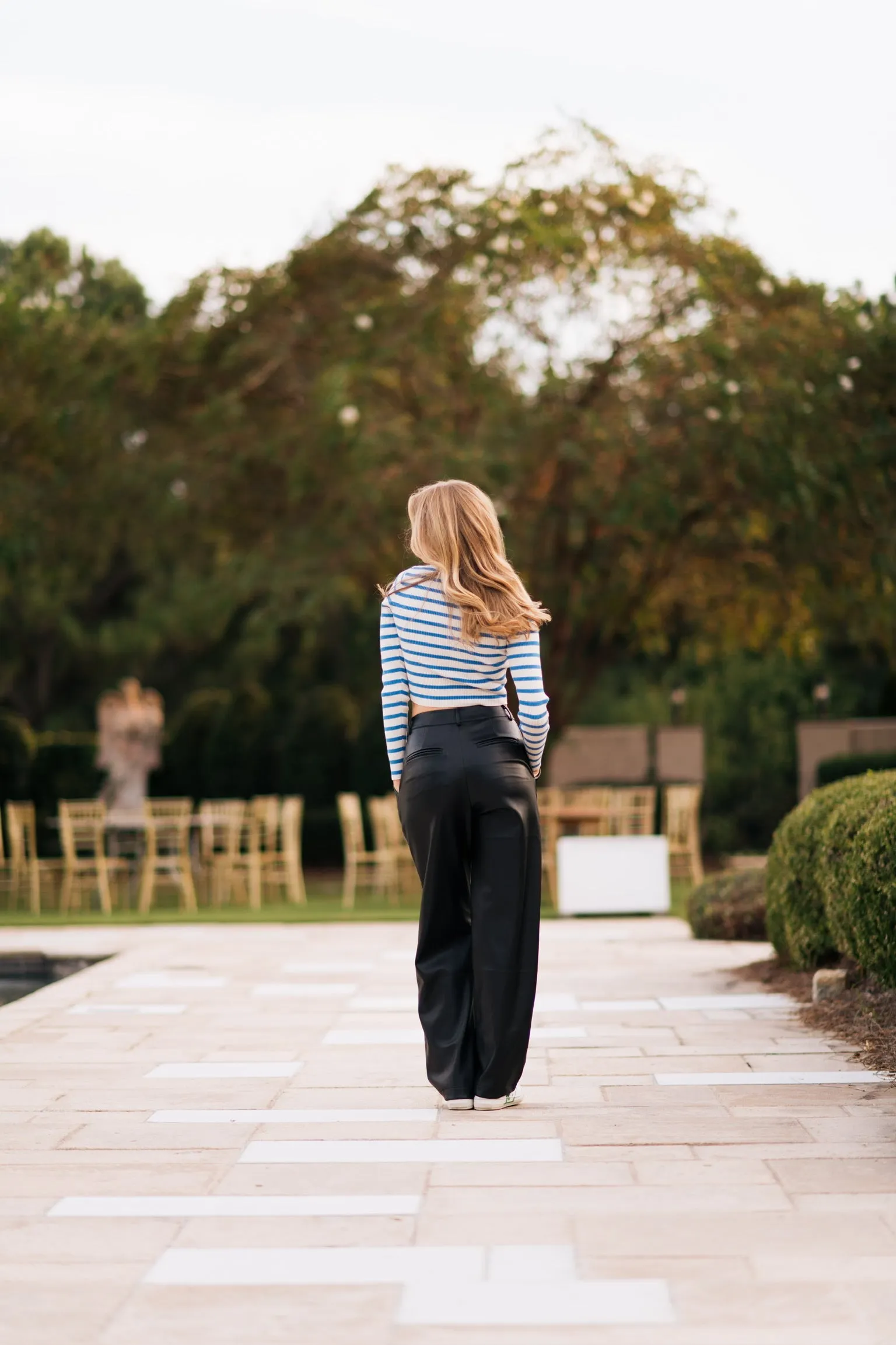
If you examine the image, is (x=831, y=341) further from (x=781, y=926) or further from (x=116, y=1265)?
(x=116, y=1265)

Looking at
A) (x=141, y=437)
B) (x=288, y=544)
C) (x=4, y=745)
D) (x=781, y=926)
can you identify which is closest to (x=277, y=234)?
(x=288, y=544)

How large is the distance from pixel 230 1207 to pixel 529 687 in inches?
64.1

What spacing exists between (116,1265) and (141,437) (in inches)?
678

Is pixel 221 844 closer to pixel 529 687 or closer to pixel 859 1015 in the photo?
pixel 859 1015

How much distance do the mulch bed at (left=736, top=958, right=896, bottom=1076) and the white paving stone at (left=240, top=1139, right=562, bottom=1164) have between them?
58.3 inches

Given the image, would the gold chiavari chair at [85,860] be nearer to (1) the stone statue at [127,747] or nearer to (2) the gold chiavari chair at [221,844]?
(2) the gold chiavari chair at [221,844]

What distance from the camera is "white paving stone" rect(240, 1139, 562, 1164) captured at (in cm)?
396

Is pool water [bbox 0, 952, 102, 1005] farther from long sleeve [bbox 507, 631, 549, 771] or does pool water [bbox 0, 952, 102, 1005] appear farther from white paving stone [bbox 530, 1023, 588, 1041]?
long sleeve [bbox 507, 631, 549, 771]

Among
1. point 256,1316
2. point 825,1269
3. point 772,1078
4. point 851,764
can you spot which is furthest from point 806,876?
point 851,764

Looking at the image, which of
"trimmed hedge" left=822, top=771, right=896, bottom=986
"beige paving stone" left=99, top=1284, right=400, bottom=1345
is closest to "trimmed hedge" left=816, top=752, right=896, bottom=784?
"trimmed hedge" left=822, top=771, right=896, bottom=986

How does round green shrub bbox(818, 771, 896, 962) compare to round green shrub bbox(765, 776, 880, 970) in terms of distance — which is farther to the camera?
round green shrub bbox(765, 776, 880, 970)

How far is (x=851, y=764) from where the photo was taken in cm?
1662

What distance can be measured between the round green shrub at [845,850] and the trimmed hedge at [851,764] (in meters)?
10.3

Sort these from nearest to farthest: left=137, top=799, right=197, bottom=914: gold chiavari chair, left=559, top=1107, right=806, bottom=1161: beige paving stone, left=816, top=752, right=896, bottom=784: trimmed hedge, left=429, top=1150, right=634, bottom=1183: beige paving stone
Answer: left=429, top=1150, right=634, bottom=1183: beige paving stone < left=559, top=1107, right=806, bottom=1161: beige paving stone < left=137, top=799, right=197, bottom=914: gold chiavari chair < left=816, top=752, right=896, bottom=784: trimmed hedge
